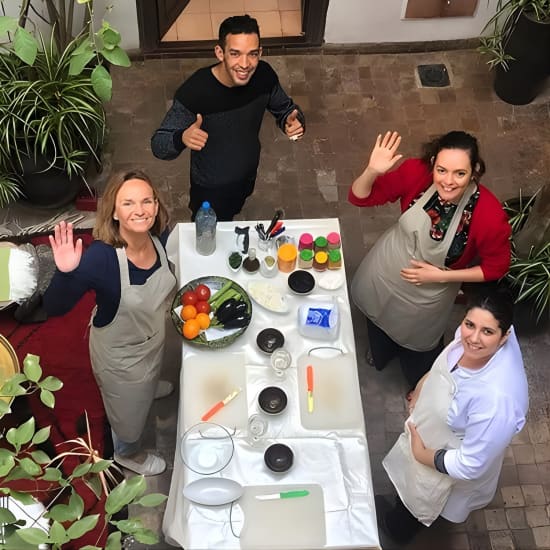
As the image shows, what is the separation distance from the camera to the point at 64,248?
2.84 m

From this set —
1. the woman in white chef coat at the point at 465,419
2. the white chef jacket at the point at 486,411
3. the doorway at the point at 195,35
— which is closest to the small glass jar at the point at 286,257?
the woman in white chef coat at the point at 465,419

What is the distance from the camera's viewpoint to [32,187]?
441cm

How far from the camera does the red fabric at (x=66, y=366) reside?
392 cm

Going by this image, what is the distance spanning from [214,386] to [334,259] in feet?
2.66

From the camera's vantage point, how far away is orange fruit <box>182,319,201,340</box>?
3160 millimetres

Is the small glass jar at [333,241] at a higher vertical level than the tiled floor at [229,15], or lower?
higher

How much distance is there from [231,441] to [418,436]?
2.47 ft

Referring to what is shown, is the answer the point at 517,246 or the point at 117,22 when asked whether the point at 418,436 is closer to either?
the point at 517,246

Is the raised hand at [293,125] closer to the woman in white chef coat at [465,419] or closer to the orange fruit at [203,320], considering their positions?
the orange fruit at [203,320]

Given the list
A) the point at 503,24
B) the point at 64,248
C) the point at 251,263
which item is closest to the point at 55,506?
the point at 64,248

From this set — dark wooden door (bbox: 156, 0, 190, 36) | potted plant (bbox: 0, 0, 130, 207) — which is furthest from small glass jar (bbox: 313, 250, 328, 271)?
dark wooden door (bbox: 156, 0, 190, 36)

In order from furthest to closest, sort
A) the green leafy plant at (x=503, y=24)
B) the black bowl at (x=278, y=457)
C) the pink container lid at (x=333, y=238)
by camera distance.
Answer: the green leafy plant at (x=503, y=24) < the pink container lid at (x=333, y=238) < the black bowl at (x=278, y=457)

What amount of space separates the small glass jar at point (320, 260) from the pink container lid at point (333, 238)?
82 mm

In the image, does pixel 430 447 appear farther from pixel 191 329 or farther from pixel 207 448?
pixel 191 329
